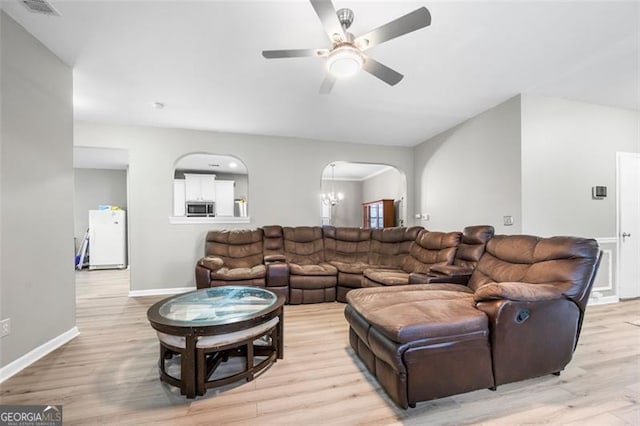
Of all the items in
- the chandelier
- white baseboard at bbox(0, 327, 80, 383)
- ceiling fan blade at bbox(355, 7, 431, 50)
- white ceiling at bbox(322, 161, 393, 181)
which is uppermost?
white ceiling at bbox(322, 161, 393, 181)

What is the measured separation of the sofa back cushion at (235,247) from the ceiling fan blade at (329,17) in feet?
10.4

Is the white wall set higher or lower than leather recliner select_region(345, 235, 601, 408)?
higher

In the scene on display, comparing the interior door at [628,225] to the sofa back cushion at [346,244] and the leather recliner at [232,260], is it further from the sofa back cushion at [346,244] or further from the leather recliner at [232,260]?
the leather recliner at [232,260]

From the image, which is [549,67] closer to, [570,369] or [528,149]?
[528,149]

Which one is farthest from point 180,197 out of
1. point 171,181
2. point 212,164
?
point 171,181

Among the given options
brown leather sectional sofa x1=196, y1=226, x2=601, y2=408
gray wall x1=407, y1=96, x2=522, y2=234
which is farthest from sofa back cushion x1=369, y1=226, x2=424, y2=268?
brown leather sectional sofa x1=196, y1=226, x2=601, y2=408

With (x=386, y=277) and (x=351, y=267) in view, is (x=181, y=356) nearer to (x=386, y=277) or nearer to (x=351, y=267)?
(x=386, y=277)

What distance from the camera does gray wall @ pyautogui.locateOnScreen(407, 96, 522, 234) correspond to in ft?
11.0

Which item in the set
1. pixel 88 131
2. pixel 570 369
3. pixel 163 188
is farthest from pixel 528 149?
pixel 88 131

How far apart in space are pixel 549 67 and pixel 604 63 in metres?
0.50

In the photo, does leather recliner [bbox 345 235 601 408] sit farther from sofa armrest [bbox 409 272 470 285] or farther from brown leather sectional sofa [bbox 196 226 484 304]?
brown leather sectional sofa [bbox 196 226 484 304]

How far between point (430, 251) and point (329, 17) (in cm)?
296

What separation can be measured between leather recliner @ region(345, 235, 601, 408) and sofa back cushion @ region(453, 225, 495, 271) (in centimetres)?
83

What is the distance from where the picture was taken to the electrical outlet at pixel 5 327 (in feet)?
6.18
